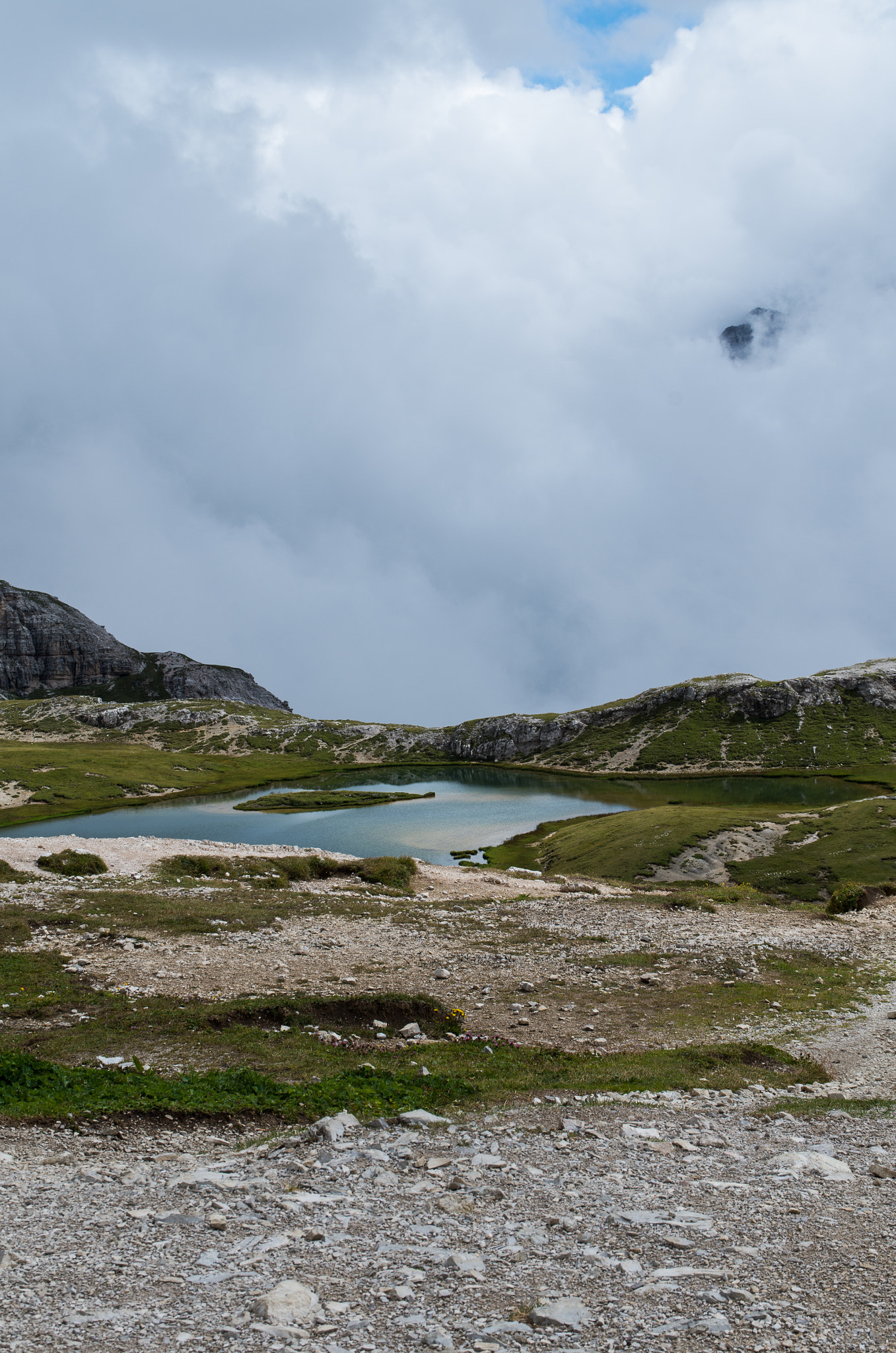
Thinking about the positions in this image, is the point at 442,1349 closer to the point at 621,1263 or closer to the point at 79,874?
the point at 621,1263

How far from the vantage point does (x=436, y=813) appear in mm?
114625

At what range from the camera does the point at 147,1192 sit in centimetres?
937

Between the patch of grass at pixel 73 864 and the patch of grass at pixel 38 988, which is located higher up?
the patch of grass at pixel 38 988

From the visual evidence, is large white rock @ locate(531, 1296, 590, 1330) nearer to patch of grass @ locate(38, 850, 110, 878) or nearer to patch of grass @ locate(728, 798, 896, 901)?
patch of grass @ locate(38, 850, 110, 878)

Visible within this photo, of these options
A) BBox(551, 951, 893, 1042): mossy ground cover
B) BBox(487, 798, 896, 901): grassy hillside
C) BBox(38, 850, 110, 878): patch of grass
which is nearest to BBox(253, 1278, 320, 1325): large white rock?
BBox(551, 951, 893, 1042): mossy ground cover

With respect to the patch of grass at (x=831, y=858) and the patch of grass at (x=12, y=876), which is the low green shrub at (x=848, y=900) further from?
the patch of grass at (x=12, y=876)

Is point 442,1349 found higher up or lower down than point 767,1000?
higher up

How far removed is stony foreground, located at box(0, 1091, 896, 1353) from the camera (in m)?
6.50

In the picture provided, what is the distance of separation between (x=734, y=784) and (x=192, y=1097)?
15042 centimetres

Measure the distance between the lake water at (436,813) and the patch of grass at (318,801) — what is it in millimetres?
3696

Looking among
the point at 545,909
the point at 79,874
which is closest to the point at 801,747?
the point at 545,909

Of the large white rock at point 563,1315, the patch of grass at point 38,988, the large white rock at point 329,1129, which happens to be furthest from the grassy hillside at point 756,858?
the large white rock at point 563,1315

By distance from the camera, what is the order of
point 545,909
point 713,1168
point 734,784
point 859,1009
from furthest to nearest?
1. point 734,784
2. point 545,909
3. point 859,1009
4. point 713,1168

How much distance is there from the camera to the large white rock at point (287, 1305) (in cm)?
658
